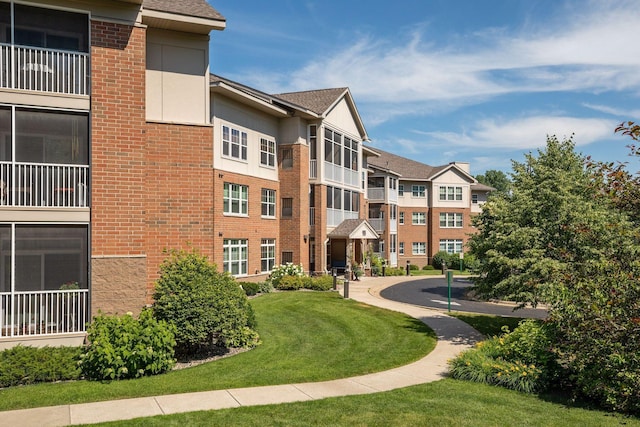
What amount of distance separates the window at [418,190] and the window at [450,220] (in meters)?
3.03

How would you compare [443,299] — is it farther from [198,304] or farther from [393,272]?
[198,304]

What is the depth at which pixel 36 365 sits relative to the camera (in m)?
10.7

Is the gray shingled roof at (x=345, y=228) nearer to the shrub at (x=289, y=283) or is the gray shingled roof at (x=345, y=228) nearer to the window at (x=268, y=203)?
the window at (x=268, y=203)

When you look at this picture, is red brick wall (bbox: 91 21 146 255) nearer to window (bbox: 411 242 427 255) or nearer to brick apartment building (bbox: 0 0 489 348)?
→ brick apartment building (bbox: 0 0 489 348)

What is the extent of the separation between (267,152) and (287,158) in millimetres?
1661

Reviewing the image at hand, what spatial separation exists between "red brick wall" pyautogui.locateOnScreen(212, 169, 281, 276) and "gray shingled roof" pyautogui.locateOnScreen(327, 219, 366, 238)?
15.6ft

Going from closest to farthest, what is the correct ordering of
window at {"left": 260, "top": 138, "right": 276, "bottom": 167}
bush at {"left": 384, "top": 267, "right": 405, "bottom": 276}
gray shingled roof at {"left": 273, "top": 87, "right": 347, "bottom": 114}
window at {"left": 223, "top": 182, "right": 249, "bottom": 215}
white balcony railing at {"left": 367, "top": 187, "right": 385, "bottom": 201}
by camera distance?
window at {"left": 223, "top": 182, "right": 249, "bottom": 215}, window at {"left": 260, "top": 138, "right": 276, "bottom": 167}, gray shingled roof at {"left": 273, "top": 87, "right": 347, "bottom": 114}, bush at {"left": 384, "top": 267, "right": 405, "bottom": 276}, white balcony railing at {"left": 367, "top": 187, "right": 385, "bottom": 201}

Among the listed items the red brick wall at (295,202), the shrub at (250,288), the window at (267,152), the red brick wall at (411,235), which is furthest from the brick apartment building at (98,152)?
the red brick wall at (411,235)

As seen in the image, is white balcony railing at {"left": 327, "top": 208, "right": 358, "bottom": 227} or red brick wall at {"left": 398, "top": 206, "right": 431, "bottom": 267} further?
red brick wall at {"left": 398, "top": 206, "right": 431, "bottom": 267}

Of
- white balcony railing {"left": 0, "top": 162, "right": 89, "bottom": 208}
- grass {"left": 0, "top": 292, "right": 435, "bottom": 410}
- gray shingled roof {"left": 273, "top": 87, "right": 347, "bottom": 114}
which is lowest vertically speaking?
grass {"left": 0, "top": 292, "right": 435, "bottom": 410}

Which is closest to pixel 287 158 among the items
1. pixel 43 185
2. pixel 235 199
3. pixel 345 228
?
pixel 235 199

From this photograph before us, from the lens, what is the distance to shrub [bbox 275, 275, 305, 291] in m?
26.9

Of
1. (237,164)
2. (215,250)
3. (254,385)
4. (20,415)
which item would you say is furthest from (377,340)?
(237,164)

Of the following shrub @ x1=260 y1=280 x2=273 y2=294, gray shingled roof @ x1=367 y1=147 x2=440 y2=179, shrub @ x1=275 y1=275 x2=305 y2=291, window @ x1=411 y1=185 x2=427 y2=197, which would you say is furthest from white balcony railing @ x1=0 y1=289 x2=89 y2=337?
window @ x1=411 y1=185 x2=427 y2=197
